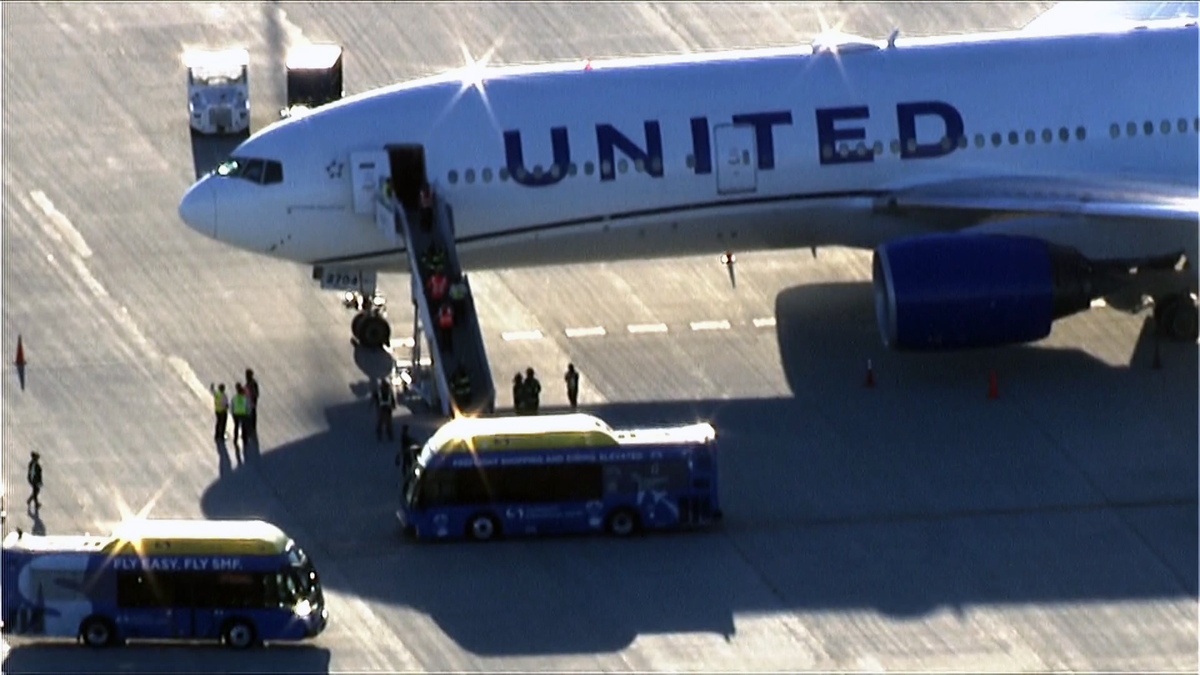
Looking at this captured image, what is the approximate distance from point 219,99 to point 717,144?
1665cm

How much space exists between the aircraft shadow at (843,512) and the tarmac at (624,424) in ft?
0.24

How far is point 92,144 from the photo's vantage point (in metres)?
76.1

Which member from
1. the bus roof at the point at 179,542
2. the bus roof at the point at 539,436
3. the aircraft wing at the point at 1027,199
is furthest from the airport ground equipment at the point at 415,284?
the bus roof at the point at 179,542

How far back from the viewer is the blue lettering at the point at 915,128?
64500 millimetres

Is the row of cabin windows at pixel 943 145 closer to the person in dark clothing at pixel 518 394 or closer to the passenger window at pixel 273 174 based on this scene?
the passenger window at pixel 273 174

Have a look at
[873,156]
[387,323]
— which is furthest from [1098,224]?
[387,323]

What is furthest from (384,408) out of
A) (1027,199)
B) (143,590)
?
(1027,199)

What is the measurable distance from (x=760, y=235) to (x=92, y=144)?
734 inches

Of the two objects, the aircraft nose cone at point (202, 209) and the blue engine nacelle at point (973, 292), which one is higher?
the aircraft nose cone at point (202, 209)

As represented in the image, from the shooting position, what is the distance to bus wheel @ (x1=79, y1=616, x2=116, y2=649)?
5144 centimetres

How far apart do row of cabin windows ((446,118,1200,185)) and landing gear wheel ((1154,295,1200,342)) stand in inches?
136

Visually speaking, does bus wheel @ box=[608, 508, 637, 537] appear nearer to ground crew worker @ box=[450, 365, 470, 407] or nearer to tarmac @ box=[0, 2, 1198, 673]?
tarmac @ box=[0, 2, 1198, 673]

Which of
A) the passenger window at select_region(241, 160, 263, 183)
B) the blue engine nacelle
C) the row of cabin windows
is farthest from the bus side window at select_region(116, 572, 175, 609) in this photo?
the blue engine nacelle

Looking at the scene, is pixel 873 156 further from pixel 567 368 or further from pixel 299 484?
pixel 299 484
